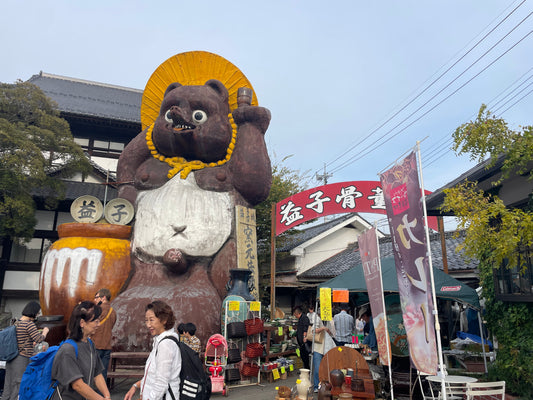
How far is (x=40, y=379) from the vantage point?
10.1 ft

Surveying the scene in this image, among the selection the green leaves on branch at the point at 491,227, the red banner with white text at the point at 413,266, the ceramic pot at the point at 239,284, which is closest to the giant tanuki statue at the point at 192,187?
the ceramic pot at the point at 239,284

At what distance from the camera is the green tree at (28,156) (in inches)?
441

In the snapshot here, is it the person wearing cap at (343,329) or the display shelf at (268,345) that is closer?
the display shelf at (268,345)

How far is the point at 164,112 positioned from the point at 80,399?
7.43 m

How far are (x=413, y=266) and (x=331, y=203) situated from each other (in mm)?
7325

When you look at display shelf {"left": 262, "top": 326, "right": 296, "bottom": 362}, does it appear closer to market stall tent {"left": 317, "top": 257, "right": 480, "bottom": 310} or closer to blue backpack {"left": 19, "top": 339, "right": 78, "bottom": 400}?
market stall tent {"left": 317, "top": 257, "right": 480, "bottom": 310}

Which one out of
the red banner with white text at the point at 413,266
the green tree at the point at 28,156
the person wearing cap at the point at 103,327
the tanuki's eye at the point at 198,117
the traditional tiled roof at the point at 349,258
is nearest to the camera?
the red banner with white text at the point at 413,266

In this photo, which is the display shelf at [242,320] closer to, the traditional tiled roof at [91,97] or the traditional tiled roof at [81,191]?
the traditional tiled roof at [81,191]

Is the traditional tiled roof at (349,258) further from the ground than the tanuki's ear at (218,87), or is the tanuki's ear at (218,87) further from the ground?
the tanuki's ear at (218,87)

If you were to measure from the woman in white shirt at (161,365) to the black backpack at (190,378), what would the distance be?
0.12ft

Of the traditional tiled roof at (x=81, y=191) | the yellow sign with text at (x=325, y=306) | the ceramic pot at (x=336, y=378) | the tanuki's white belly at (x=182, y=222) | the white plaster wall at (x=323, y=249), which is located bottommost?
the ceramic pot at (x=336, y=378)

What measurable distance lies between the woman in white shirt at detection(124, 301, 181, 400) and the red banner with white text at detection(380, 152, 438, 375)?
2.88 meters

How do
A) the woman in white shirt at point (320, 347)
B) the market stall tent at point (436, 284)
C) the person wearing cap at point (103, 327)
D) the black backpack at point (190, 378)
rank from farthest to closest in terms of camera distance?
the market stall tent at point (436, 284), the woman in white shirt at point (320, 347), the person wearing cap at point (103, 327), the black backpack at point (190, 378)

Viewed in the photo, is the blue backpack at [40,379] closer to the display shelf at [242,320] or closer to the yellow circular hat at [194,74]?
the display shelf at [242,320]
